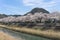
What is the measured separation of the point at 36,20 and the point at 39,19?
1657mm

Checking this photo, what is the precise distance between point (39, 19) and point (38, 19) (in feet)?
3.28

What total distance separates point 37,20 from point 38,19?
1584 millimetres

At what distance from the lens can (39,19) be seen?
93.7 metres

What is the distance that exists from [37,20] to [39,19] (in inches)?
50.8

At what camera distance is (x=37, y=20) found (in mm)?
93188

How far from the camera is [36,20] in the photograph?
93.7 m

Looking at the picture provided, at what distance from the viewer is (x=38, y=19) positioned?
94562mm

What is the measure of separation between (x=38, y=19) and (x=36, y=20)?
149 centimetres
